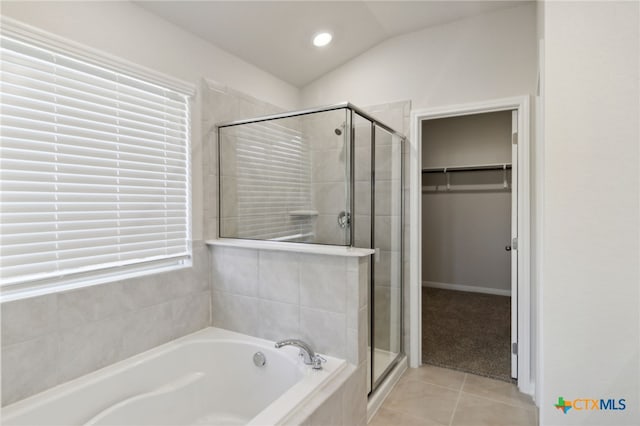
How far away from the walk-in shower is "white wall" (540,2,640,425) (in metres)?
1.00

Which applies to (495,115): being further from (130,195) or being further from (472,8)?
(130,195)

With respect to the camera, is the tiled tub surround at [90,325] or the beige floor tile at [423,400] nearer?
the tiled tub surround at [90,325]

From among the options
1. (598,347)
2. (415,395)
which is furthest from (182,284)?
(598,347)

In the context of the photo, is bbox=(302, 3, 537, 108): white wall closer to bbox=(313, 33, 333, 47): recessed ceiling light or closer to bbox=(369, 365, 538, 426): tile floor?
bbox=(313, 33, 333, 47): recessed ceiling light

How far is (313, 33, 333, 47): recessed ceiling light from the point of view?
262 centimetres

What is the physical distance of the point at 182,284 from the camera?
220 centimetres

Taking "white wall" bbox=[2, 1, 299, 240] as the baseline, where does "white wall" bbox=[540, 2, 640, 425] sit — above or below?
below

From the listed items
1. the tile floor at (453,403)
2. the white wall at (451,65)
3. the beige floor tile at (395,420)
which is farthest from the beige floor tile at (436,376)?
the white wall at (451,65)

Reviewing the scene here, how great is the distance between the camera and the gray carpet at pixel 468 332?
2838 millimetres

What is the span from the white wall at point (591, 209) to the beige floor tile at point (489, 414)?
65cm

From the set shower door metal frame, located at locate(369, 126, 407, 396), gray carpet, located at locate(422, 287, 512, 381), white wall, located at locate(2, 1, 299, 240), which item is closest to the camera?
white wall, located at locate(2, 1, 299, 240)

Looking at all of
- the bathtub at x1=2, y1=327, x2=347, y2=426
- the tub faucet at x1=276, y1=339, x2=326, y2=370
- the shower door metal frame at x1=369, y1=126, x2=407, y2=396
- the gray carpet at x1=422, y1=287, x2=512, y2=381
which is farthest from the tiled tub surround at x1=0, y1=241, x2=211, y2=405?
the gray carpet at x1=422, y1=287, x2=512, y2=381

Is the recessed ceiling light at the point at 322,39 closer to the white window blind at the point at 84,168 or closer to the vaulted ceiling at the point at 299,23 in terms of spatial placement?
the vaulted ceiling at the point at 299,23

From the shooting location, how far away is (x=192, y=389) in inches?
78.0
